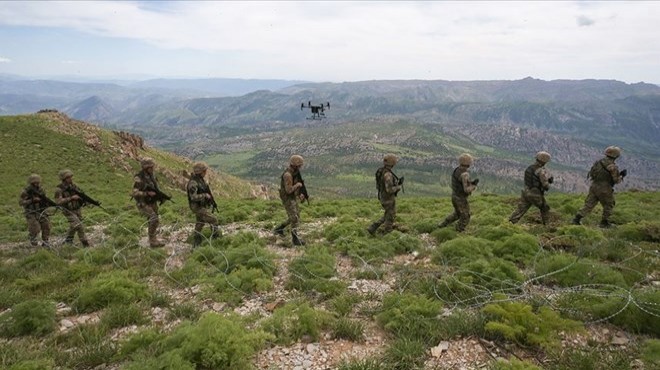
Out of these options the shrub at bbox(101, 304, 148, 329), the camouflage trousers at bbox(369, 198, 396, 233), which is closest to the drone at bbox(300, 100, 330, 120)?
the camouflage trousers at bbox(369, 198, 396, 233)

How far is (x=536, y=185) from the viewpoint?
15.7 metres

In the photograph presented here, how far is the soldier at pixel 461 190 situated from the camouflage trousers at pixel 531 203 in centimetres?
239

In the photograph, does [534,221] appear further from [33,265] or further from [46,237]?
[46,237]

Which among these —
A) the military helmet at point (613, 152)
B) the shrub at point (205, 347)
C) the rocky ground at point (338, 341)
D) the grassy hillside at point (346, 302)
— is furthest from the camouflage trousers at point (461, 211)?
the shrub at point (205, 347)

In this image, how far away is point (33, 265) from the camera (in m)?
12.8

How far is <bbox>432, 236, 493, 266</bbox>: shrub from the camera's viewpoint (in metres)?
12.1

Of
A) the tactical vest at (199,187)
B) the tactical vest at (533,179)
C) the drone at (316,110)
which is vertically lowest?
the tactical vest at (199,187)

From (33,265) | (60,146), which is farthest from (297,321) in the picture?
A: (60,146)

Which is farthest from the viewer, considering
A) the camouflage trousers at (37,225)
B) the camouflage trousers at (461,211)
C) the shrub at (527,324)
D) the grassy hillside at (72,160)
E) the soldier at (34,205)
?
the grassy hillside at (72,160)

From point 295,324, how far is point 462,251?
6339 millimetres

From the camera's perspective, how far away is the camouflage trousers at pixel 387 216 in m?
15.4

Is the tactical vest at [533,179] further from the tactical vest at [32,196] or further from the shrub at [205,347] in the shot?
the tactical vest at [32,196]

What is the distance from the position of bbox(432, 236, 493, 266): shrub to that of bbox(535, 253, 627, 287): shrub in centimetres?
166

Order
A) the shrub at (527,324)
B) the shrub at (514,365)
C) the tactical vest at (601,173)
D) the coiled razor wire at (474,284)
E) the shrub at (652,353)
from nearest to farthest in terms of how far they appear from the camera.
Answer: the shrub at (514,365) → the shrub at (652,353) → the shrub at (527,324) → the coiled razor wire at (474,284) → the tactical vest at (601,173)
